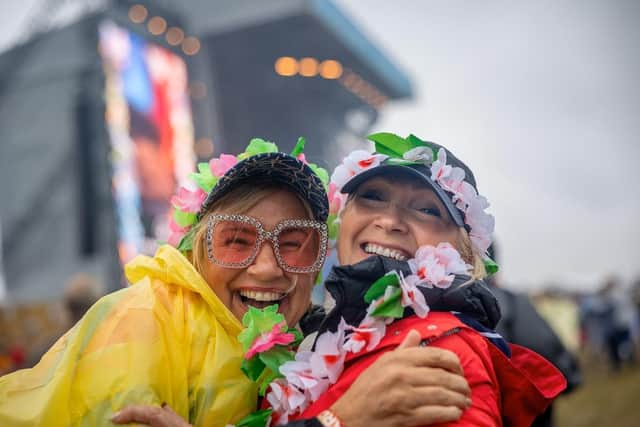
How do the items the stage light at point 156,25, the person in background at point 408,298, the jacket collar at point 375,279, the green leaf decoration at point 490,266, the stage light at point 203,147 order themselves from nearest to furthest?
the person in background at point 408,298 < the jacket collar at point 375,279 < the green leaf decoration at point 490,266 < the stage light at point 156,25 < the stage light at point 203,147

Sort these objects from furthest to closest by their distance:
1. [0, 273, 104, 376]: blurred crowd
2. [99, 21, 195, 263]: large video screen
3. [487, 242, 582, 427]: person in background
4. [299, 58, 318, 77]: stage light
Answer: [299, 58, 318, 77]: stage light, [99, 21, 195, 263]: large video screen, [0, 273, 104, 376]: blurred crowd, [487, 242, 582, 427]: person in background

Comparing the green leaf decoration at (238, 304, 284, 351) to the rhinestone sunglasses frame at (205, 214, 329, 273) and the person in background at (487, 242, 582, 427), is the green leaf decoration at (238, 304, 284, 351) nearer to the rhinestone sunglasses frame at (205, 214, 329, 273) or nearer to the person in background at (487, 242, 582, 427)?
the rhinestone sunglasses frame at (205, 214, 329, 273)

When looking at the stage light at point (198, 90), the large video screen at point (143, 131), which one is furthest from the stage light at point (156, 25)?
the stage light at point (198, 90)

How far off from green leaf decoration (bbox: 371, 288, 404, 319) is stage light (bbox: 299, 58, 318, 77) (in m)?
14.3

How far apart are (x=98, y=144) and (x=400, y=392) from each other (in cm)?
897

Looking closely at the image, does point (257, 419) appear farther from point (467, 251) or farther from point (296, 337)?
point (467, 251)

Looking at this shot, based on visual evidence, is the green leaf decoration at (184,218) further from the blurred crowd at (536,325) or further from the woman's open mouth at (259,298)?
the blurred crowd at (536,325)

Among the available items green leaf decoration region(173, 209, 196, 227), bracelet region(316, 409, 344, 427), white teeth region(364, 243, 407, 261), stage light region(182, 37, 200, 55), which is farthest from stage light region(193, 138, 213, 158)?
bracelet region(316, 409, 344, 427)

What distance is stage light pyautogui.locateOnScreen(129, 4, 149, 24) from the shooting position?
37.7 ft

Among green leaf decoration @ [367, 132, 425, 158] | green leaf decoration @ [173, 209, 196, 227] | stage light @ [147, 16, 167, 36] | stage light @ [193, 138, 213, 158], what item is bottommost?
green leaf decoration @ [173, 209, 196, 227]

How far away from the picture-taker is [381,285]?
5.17 ft

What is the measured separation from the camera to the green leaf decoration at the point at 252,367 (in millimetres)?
1595

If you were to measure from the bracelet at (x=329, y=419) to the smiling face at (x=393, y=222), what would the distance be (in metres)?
0.56

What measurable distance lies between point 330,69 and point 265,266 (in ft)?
47.4
